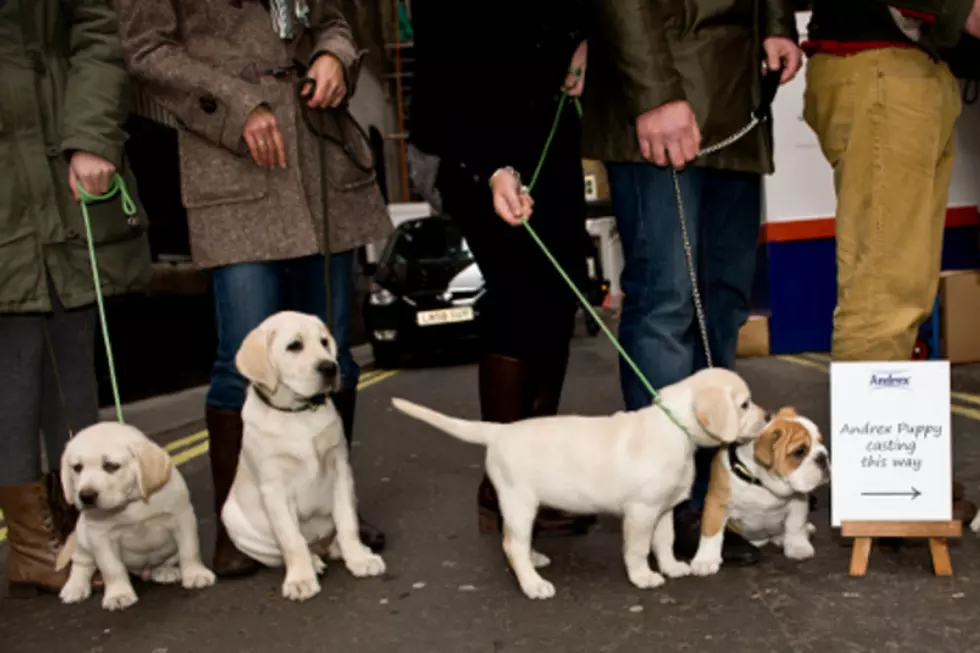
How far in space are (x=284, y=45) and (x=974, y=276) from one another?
171 inches

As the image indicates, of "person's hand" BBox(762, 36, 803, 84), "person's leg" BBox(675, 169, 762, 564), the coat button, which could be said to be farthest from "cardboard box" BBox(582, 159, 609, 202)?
the coat button

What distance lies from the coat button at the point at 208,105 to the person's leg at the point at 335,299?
49cm

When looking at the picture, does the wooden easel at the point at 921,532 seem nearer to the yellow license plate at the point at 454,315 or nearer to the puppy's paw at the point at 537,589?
the puppy's paw at the point at 537,589

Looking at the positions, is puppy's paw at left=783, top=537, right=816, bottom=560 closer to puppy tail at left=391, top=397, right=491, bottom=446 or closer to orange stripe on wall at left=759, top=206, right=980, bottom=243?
puppy tail at left=391, top=397, right=491, bottom=446

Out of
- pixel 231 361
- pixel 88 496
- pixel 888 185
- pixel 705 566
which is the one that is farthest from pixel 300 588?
pixel 888 185

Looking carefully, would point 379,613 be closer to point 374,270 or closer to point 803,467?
point 803,467

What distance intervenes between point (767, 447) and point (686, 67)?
960mm

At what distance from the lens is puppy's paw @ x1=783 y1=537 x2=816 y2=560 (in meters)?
2.38

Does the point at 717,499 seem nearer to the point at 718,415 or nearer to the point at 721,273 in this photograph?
the point at 718,415

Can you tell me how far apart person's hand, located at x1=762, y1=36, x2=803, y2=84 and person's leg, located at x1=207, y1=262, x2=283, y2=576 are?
4.82 feet

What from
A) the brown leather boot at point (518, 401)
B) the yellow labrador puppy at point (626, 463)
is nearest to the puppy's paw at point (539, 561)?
the yellow labrador puppy at point (626, 463)

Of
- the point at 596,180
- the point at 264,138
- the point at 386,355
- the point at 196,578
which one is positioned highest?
the point at 264,138

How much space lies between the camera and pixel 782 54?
2.36 metres

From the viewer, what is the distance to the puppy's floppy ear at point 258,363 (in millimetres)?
2324
